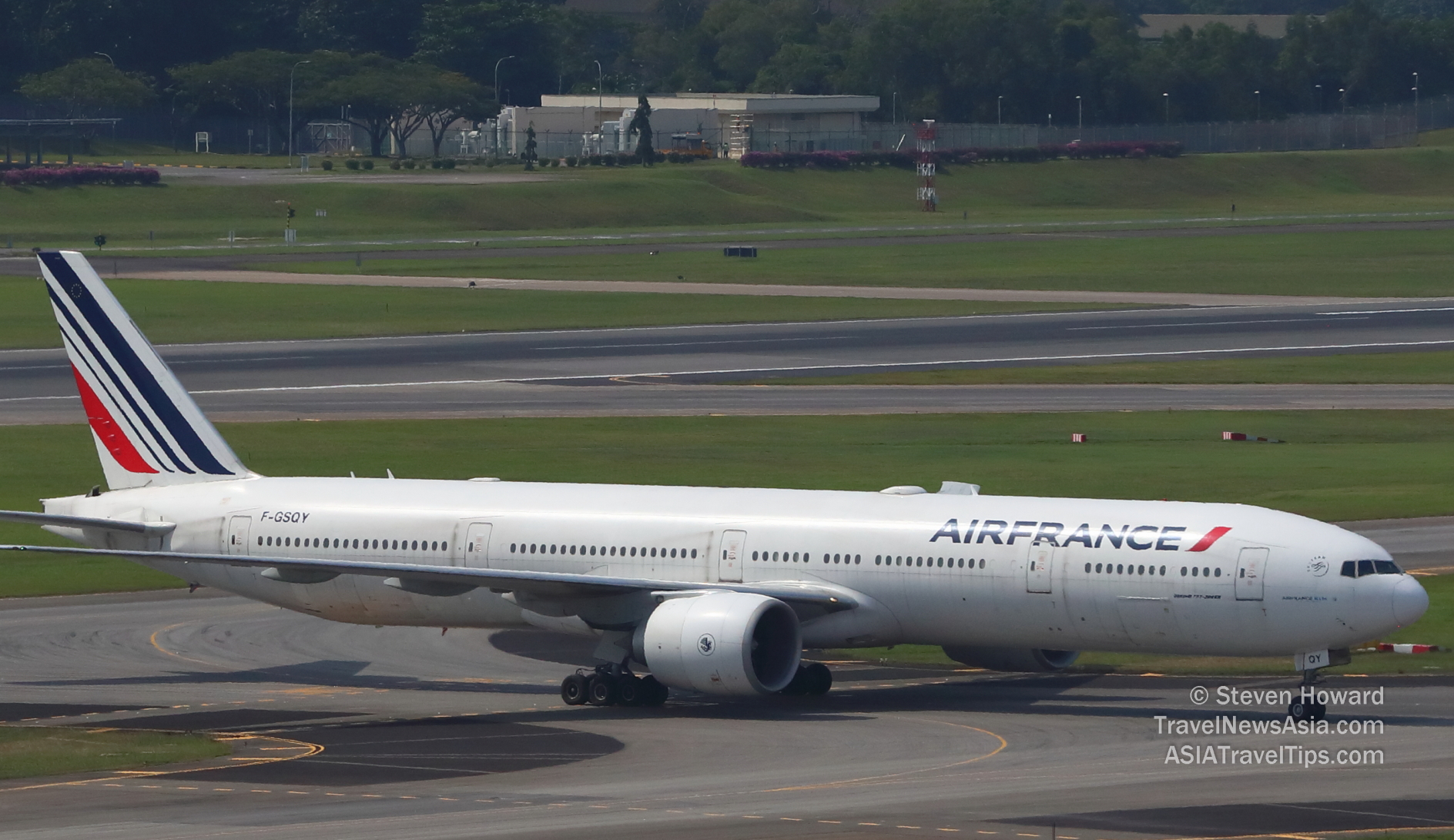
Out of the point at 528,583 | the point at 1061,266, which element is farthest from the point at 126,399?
the point at 1061,266

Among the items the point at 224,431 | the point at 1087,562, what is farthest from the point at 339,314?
the point at 1087,562

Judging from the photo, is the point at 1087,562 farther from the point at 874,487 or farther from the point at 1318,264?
the point at 1318,264

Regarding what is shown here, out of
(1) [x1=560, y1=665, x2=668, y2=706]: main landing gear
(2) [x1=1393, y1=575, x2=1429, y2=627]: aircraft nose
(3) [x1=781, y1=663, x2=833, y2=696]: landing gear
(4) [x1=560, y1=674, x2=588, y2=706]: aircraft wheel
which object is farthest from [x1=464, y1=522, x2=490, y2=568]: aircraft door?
(2) [x1=1393, y1=575, x2=1429, y2=627]: aircraft nose

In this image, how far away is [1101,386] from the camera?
9975 cm

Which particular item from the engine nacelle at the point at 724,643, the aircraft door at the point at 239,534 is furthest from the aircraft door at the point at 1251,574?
the aircraft door at the point at 239,534

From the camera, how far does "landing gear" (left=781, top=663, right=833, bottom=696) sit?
44688 mm

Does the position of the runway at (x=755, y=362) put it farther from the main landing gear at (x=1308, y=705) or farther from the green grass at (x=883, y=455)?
the main landing gear at (x=1308, y=705)

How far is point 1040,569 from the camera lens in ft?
136

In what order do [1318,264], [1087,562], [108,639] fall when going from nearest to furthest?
[1087,562] → [108,639] → [1318,264]

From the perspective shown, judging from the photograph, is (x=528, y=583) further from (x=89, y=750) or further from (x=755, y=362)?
(x=755, y=362)

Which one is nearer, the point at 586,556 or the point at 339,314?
the point at 586,556

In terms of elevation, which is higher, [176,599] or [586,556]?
[586,556]

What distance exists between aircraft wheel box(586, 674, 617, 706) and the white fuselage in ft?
5.18

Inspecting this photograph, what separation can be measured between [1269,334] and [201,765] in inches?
3660
